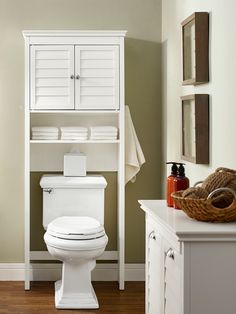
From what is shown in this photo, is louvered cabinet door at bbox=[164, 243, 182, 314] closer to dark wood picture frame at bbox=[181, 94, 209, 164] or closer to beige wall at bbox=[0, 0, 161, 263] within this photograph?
dark wood picture frame at bbox=[181, 94, 209, 164]

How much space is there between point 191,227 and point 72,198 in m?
2.46

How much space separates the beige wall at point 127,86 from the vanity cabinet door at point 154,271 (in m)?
1.88

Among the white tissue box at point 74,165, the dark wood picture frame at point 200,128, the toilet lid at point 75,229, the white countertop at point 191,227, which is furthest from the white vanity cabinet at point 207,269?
the white tissue box at point 74,165

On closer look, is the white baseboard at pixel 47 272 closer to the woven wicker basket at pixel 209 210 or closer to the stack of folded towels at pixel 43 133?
the stack of folded towels at pixel 43 133

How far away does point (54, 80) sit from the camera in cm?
465

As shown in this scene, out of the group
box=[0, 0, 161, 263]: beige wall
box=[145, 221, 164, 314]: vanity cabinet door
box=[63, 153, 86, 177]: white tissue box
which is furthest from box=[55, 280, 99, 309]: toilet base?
box=[145, 221, 164, 314]: vanity cabinet door

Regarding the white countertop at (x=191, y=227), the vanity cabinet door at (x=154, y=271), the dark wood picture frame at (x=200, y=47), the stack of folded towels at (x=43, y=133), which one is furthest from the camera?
the stack of folded towels at (x=43, y=133)

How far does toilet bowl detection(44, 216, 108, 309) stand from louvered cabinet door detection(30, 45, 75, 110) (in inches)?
34.0

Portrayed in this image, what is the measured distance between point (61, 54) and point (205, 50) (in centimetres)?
157

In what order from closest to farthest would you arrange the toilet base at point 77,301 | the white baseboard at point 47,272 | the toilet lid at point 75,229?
the toilet lid at point 75,229, the toilet base at point 77,301, the white baseboard at point 47,272

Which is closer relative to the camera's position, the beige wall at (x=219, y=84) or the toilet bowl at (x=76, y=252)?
the beige wall at (x=219, y=84)

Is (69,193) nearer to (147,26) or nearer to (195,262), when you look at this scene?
(147,26)

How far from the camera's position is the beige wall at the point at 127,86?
4902 millimetres

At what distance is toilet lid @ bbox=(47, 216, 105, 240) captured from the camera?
4.10 meters
